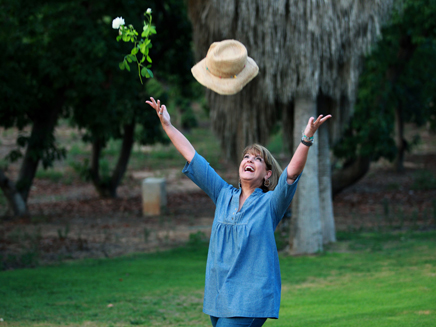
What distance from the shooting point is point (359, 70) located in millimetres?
9875

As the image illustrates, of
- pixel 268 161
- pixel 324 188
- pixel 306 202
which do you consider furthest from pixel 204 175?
pixel 324 188

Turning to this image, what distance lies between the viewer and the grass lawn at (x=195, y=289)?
234 inches

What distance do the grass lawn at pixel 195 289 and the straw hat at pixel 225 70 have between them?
2.96 m

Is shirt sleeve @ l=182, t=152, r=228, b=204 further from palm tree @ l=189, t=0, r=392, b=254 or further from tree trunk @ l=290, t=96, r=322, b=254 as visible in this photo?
tree trunk @ l=290, t=96, r=322, b=254

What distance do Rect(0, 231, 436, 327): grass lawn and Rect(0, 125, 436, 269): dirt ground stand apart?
48.7 inches

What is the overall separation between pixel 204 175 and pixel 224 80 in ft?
3.21

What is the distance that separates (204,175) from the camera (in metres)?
3.35

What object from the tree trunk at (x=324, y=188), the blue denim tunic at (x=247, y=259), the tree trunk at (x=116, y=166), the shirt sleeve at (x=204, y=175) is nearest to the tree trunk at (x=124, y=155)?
the tree trunk at (x=116, y=166)

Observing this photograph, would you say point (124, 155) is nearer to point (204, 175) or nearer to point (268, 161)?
point (204, 175)

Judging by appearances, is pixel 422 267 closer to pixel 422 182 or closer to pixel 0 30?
pixel 0 30

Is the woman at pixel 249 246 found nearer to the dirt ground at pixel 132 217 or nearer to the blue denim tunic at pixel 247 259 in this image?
the blue denim tunic at pixel 247 259

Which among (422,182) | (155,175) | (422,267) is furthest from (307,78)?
(155,175)

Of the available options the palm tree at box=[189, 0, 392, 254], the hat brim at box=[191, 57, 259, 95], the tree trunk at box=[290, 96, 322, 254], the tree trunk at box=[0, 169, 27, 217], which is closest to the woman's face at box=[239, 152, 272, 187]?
the hat brim at box=[191, 57, 259, 95]

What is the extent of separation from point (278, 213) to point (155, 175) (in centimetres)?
2058
